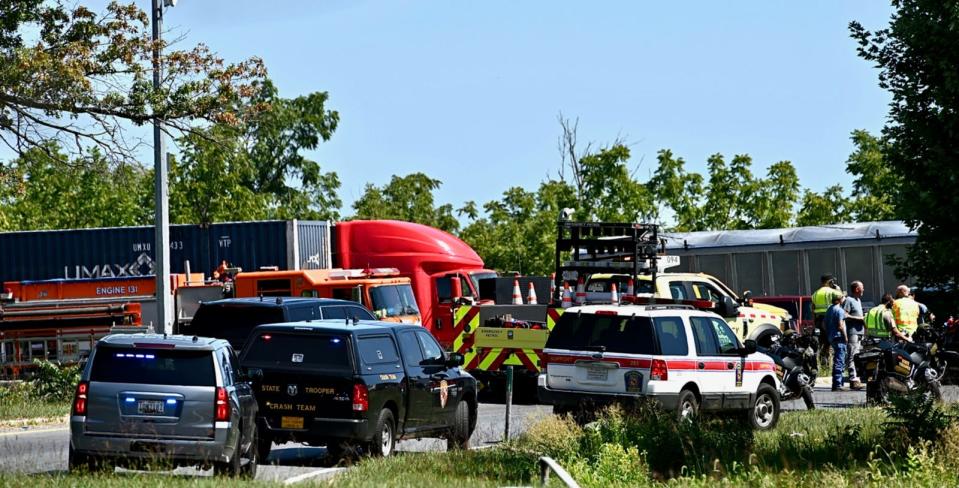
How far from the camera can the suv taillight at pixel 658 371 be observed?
17641 millimetres

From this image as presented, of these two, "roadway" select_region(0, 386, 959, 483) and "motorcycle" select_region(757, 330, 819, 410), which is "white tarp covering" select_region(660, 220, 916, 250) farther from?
"motorcycle" select_region(757, 330, 819, 410)

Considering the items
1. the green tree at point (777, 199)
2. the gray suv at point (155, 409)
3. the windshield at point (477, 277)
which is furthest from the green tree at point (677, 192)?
the gray suv at point (155, 409)

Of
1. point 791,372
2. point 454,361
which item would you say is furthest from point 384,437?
point 791,372

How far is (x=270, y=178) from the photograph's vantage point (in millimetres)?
70688

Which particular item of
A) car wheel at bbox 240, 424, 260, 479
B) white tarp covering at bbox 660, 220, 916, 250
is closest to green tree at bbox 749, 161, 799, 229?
white tarp covering at bbox 660, 220, 916, 250

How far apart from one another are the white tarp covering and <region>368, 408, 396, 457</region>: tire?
2003 cm

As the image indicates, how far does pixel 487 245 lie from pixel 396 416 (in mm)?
48570

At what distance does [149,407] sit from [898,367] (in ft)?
39.3

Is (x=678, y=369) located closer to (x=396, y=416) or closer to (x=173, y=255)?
(x=396, y=416)

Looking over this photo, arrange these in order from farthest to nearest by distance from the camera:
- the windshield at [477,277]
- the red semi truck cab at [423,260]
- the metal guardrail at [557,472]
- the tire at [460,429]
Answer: the windshield at [477,277], the red semi truck cab at [423,260], the tire at [460,429], the metal guardrail at [557,472]

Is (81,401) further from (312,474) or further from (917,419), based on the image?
(917,419)

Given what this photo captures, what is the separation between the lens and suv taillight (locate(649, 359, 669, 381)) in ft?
57.9

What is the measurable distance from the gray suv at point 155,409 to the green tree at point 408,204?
189 feet

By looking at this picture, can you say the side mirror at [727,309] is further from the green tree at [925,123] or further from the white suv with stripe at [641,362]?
the green tree at [925,123]
